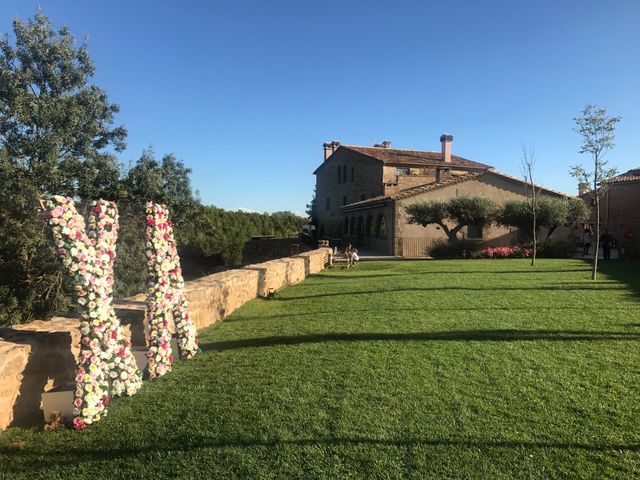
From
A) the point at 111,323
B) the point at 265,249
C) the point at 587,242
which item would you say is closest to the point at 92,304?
the point at 111,323

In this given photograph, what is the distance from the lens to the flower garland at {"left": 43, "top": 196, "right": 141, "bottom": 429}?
12.3 ft

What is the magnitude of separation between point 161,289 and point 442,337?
3483 mm

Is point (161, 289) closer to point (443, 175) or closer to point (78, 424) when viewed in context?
point (78, 424)

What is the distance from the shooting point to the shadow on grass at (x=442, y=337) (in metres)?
5.76

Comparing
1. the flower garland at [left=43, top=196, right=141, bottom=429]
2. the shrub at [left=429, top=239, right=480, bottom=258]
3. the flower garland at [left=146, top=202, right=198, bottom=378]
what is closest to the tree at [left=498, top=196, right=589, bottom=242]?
the shrub at [left=429, top=239, right=480, bottom=258]

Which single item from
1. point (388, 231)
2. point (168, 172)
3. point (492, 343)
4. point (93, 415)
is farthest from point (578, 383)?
point (388, 231)

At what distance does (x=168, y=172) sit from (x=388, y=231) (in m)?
12.9

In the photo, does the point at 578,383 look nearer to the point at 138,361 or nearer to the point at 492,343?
the point at 492,343

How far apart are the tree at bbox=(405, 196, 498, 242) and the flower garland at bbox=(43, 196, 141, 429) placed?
777 inches

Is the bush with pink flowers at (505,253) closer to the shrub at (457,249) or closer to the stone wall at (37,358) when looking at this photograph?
the shrub at (457,249)

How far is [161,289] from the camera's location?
5.02 metres

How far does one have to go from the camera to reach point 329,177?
42.1 meters

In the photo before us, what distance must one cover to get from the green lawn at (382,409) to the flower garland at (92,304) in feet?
0.76

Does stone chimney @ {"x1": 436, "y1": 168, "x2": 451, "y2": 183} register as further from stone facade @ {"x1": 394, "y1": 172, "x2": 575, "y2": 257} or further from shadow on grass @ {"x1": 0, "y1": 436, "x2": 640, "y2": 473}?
shadow on grass @ {"x1": 0, "y1": 436, "x2": 640, "y2": 473}
